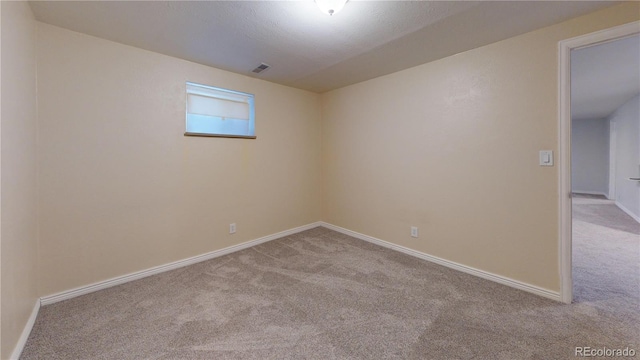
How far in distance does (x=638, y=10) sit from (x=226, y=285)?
383 cm

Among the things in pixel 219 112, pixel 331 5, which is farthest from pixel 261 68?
pixel 331 5

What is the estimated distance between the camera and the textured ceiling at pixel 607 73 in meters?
2.54

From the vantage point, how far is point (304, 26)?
1.97m

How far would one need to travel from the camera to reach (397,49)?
2.38m

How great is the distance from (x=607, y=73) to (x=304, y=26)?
4263mm

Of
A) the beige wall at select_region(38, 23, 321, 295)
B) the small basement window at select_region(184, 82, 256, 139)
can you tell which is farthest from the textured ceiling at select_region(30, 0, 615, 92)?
the small basement window at select_region(184, 82, 256, 139)

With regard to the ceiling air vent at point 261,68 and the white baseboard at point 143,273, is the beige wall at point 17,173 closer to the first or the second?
the white baseboard at point 143,273

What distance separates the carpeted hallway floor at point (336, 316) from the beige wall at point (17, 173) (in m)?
0.28

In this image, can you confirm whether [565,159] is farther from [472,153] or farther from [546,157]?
[472,153]

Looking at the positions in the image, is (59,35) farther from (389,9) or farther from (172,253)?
(389,9)

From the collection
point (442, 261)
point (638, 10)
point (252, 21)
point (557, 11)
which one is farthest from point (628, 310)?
point (252, 21)

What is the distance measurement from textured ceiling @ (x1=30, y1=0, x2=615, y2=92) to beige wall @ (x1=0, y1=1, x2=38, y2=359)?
1.31 feet

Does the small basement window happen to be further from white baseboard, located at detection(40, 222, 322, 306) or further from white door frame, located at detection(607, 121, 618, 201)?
white door frame, located at detection(607, 121, 618, 201)

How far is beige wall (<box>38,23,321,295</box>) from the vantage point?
2006mm
